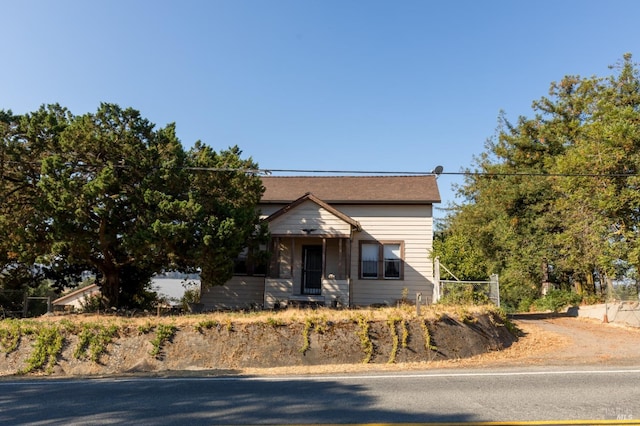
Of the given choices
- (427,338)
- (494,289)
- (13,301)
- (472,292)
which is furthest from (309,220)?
(13,301)

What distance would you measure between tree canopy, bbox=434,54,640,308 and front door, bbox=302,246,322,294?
4.94 meters

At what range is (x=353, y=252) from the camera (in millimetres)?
18906

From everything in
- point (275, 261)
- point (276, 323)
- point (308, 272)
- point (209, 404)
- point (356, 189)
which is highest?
A: point (356, 189)

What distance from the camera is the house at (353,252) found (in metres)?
17.5

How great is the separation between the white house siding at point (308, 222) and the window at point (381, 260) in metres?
2.18

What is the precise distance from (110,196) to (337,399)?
1034 cm

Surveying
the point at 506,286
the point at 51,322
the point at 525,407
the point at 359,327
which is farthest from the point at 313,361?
the point at 506,286

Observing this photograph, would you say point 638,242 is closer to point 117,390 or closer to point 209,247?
point 209,247

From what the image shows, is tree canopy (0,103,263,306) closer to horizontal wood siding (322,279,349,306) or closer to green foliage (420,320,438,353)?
horizontal wood siding (322,279,349,306)

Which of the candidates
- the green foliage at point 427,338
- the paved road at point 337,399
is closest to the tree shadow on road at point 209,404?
the paved road at point 337,399

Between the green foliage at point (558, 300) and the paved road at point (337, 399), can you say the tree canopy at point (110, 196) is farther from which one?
the green foliage at point (558, 300)

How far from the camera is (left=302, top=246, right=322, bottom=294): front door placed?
18.7m

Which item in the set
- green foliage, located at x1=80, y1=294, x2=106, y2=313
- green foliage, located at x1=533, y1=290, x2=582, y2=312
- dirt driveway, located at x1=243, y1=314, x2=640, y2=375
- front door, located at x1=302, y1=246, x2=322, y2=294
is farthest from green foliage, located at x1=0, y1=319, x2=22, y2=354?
green foliage, located at x1=533, y1=290, x2=582, y2=312

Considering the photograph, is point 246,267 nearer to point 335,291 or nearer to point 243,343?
point 335,291
